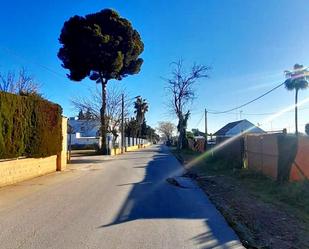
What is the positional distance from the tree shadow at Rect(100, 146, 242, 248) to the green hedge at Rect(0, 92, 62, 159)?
4.94 meters

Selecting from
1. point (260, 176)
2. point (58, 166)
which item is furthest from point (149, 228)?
point (58, 166)

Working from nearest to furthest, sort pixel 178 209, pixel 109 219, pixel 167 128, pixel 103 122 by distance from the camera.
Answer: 1. pixel 109 219
2. pixel 178 209
3. pixel 103 122
4. pixel 167 128

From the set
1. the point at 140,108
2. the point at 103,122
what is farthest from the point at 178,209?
the point at 140,108

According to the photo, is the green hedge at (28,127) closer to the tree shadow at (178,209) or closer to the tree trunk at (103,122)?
the tree shadow at (178,209)

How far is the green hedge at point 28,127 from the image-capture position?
1552 cm

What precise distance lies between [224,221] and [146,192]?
523 centimetres

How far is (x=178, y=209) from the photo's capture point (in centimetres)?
1076

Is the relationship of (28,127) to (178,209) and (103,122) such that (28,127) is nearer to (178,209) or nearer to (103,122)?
(178,209)

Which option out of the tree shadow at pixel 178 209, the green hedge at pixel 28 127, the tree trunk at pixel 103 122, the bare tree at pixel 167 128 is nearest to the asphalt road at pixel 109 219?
the tree shadow at pixel 178 209

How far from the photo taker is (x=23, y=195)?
12945 mm

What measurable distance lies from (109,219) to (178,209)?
2194 mm

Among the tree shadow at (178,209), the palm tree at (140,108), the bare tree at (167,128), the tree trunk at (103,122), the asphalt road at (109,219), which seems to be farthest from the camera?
the bare tree at (167,128)

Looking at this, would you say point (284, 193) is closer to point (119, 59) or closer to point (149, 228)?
point (149, 228)

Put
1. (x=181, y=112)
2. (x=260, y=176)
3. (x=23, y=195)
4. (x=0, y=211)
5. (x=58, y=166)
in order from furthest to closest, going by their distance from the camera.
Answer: (x=181, y=112) → (x=58, y=166) → (x=260, y=176) → (x=23, y=195) → (x=0, y=211)
